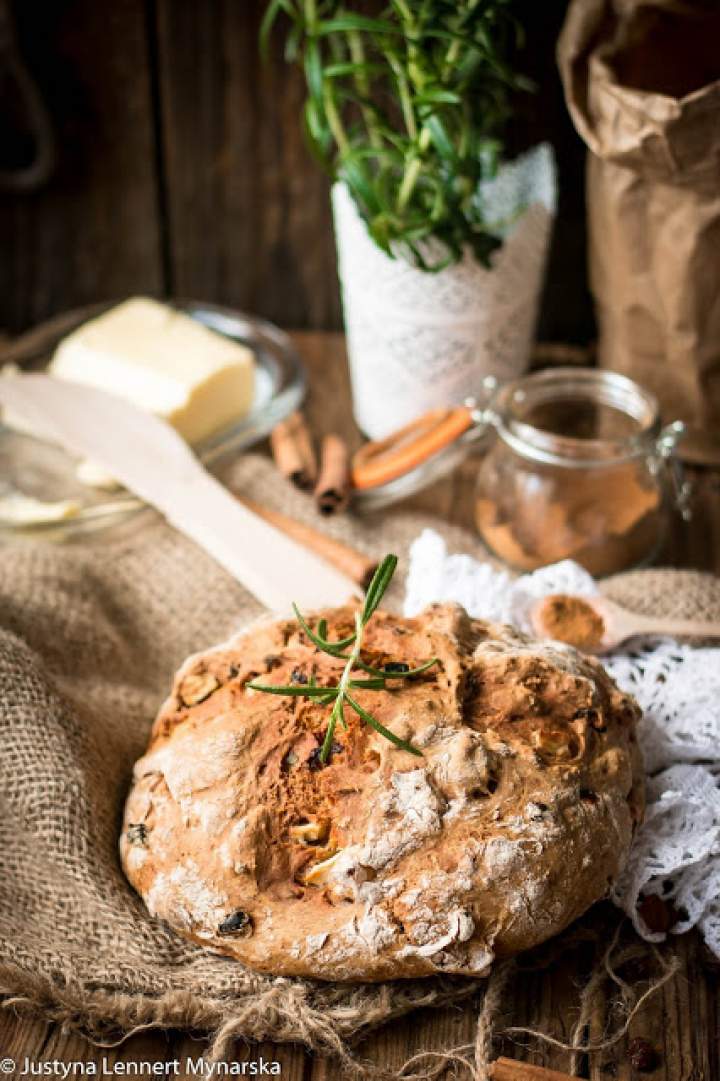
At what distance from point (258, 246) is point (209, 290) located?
15 cm

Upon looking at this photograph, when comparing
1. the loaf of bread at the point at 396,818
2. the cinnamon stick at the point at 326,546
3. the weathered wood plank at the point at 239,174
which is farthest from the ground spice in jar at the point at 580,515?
the weathered wood plank at the point at 239,174

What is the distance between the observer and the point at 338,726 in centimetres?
111

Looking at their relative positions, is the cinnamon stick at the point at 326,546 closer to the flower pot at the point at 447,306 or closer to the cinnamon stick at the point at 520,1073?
the flower pot at the point at 447,306

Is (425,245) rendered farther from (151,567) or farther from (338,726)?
(338,726)

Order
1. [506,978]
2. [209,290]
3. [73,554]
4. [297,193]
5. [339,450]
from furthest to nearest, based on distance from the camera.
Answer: [209,290], [297,193], [339,450], [73,554], [506,978]

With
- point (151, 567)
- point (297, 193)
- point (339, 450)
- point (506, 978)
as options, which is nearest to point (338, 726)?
point (506, 978)

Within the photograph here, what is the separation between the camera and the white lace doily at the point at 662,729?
1.14m

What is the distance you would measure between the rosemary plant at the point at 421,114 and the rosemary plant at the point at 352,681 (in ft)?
2.21

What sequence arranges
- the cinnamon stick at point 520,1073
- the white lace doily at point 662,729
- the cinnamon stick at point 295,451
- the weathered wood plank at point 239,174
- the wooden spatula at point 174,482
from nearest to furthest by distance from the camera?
the cinnamon stick at point 520,1073 < the white lace doily at point 662,729 < the wooden spatula at point 174,482 < the cinnamon stick at point 295,451 < the weathered wood plank at point 239,174

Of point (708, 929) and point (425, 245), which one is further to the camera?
point (425, 245)

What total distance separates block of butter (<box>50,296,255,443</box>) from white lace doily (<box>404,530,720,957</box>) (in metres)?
0.54

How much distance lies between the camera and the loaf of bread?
1.02 meters

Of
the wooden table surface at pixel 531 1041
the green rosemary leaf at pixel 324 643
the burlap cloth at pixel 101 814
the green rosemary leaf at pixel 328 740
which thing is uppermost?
the green rosemary leaf at pixel 324 643

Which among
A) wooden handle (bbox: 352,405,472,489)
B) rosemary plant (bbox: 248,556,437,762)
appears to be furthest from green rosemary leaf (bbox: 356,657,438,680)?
wooden handle (bbox: 352,405,472,489)
